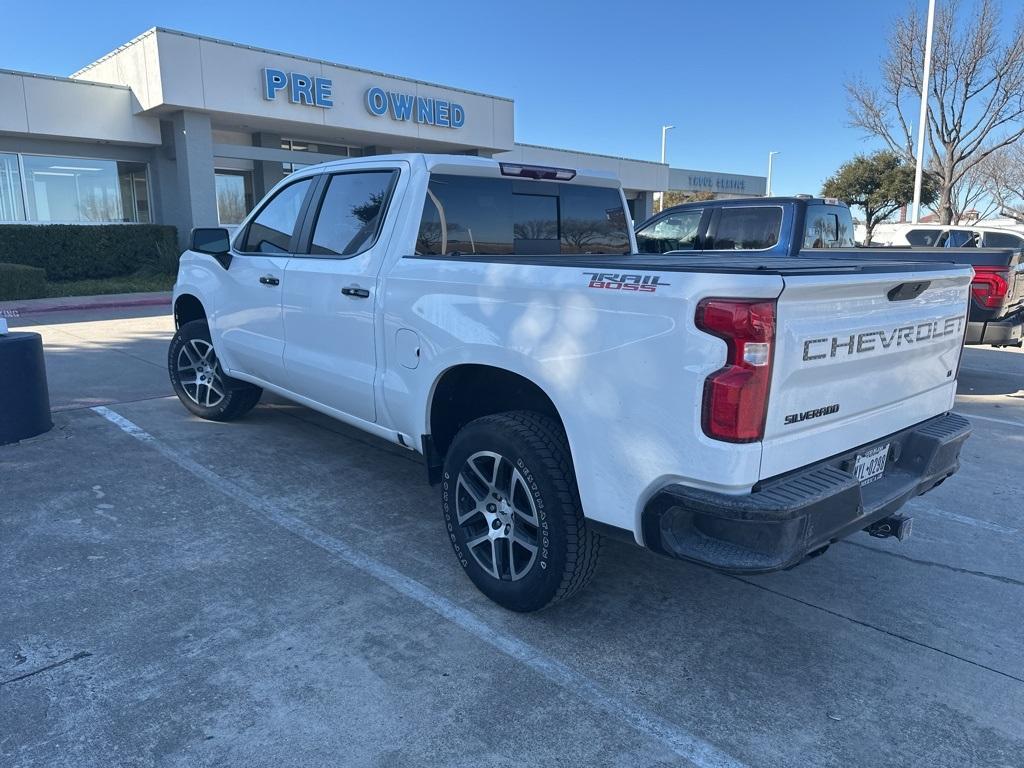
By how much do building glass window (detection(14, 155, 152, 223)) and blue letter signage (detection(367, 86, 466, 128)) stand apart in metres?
6.65

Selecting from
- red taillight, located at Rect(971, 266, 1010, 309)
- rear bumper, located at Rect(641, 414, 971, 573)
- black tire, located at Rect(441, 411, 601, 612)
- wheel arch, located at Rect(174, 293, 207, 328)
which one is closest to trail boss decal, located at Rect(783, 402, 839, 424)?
rear bumper, located at Rect(641, 414, 971, 573)

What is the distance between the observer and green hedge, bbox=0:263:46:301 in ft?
50.1

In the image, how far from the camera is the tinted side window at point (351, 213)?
4.14m

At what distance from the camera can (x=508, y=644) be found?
3.12 meters

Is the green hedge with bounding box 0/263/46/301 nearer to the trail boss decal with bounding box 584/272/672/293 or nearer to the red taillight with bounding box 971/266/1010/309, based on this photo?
the trail boss decal with bounding box 584/272/672/293

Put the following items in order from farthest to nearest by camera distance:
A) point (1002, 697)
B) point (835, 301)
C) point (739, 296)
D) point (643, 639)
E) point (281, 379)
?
1. point (281, 379)
2. point (643, 639)
3. point (1002, 697)
4. point (835, 301)
5. point (739, 296)

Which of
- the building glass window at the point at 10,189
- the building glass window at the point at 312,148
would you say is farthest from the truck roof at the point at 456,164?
the building glass window at the point at 312,148

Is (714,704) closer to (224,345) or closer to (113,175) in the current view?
(224,345)

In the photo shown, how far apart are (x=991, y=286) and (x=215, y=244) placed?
735cm

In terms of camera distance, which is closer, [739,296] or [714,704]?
[739,296]

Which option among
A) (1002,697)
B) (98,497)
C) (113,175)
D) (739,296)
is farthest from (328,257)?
(113,175)

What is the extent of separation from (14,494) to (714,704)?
4.25 metres

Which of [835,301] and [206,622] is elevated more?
[835,301]

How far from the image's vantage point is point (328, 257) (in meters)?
4.39
